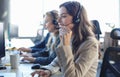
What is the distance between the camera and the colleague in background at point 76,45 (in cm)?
155

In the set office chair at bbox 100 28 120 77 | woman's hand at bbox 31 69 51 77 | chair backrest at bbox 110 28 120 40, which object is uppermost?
chair backrest at bbox 110 28 120 40

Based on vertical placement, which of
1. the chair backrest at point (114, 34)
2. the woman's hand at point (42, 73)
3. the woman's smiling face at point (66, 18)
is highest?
the woman's smiling face at point (66, 18)

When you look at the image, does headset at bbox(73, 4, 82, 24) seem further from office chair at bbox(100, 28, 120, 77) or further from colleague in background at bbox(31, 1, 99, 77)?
office chair at bbox(100, 28, 120, 77)

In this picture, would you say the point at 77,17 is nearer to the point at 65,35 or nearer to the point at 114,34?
the point at 65,35

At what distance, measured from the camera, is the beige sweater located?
5.06ft

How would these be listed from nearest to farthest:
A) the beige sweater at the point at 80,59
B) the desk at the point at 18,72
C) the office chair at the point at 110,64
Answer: the beige sweater at the point at 80,59
the office chair at the point at 110,64
the desk at the point at 18,72

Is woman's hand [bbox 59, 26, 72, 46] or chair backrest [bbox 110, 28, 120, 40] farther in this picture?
chair backrest [bbox 110, 28, 120, 40]

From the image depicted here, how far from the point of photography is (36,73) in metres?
1.74

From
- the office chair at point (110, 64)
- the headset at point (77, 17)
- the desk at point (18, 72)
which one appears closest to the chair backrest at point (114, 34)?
the office chair at point (110, 64)

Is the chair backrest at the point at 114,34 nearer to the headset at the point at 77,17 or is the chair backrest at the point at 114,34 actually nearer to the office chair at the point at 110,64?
the office chair at the point at 110,64

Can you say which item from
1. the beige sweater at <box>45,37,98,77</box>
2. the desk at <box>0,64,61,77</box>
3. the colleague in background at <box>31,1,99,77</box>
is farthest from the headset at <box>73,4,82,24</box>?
the desk at <box>0,64,61,77</box>

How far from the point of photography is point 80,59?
1573mm

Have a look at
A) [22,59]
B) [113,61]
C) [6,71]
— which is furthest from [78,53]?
[22,59]

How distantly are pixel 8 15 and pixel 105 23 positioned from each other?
8.33 ft
